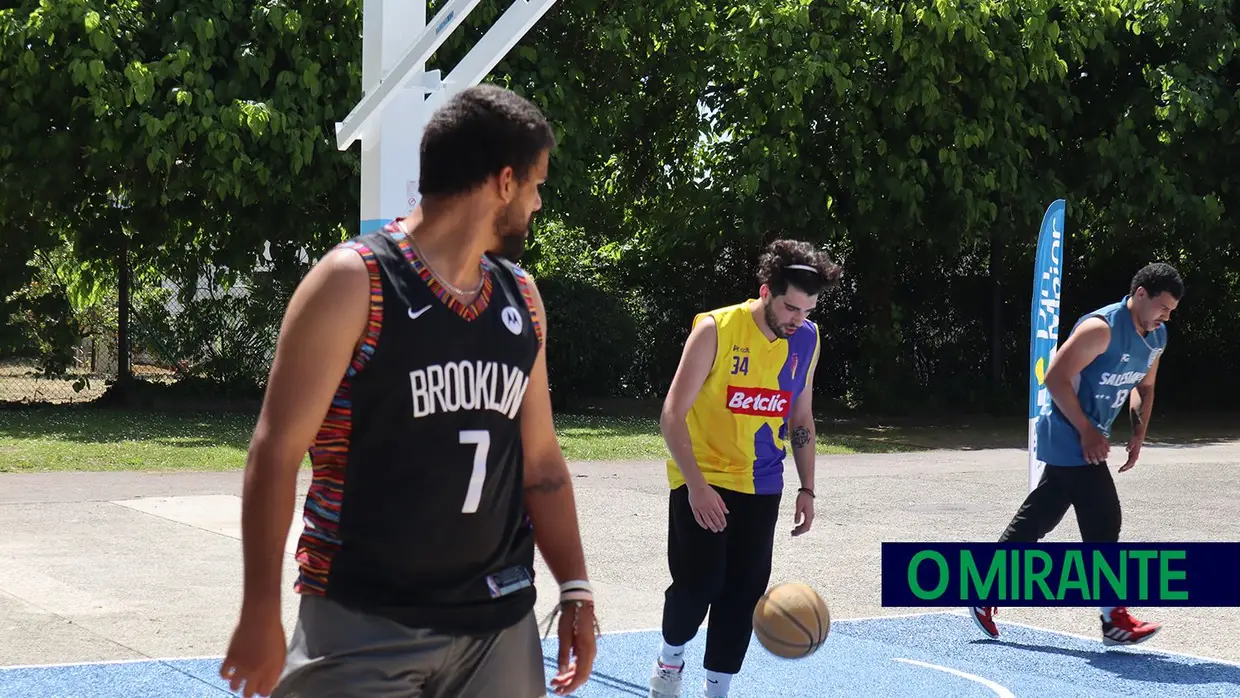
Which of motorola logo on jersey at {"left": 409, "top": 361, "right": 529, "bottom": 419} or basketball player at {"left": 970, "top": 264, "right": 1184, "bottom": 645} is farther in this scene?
basketball player at {"left": 970, "top": 264, "right": 1184, "bottom": 645}

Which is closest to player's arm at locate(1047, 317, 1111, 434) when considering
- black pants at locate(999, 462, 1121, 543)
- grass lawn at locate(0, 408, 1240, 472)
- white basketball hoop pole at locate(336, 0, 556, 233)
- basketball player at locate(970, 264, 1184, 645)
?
basketball player at locate(970, 264, 1184, 645)

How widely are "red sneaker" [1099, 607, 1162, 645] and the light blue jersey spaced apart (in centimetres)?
78

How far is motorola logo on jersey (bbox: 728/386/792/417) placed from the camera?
5629 millimetres

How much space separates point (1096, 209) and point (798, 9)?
579 cm

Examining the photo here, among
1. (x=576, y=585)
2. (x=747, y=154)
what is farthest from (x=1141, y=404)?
(x=747, y=154)

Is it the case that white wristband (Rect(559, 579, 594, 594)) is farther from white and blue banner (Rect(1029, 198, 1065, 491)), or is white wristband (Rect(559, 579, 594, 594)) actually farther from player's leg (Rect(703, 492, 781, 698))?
white and blue banner (Rect(1029, 198, 1065, 491))

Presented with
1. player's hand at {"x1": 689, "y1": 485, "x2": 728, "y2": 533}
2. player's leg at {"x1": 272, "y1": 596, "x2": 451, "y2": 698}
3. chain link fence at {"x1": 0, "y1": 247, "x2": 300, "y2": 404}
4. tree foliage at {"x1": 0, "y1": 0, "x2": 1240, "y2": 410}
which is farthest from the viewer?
chain link fence at {"x1": 0, "y1": 247, "x2": 300, "y2": 404}

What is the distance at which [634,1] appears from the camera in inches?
738

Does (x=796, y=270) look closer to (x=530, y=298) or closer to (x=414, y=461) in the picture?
(x=530, y=298)

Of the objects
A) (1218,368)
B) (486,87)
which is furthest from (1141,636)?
(1218,368)

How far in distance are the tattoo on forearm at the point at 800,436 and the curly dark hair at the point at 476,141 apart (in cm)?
346

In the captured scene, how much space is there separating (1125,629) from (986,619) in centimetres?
68

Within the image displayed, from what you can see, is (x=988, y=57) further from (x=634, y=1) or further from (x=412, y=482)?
(x=412, y=482)

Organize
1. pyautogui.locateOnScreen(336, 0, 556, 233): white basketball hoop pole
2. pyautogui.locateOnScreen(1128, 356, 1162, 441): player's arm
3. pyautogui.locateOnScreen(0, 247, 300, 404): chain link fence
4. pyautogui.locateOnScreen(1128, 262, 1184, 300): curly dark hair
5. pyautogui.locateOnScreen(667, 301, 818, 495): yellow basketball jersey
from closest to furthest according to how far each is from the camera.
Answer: pyautogui.locateOnScreen(667, 301, 818, 495): yellow basketball jersey, pyautogui.locateOnScreen(336, 0, 556, 233): white basketball hoop pole, pyautogui.locateOnScreen(1128, 262, 1184, 300): curly dark hair, pyautogui.locateOnScreen(1128, 356, 1162, 441): player's arm, pyautogui.locateOnScreen(0, 247, 300, 404): chain link fence
